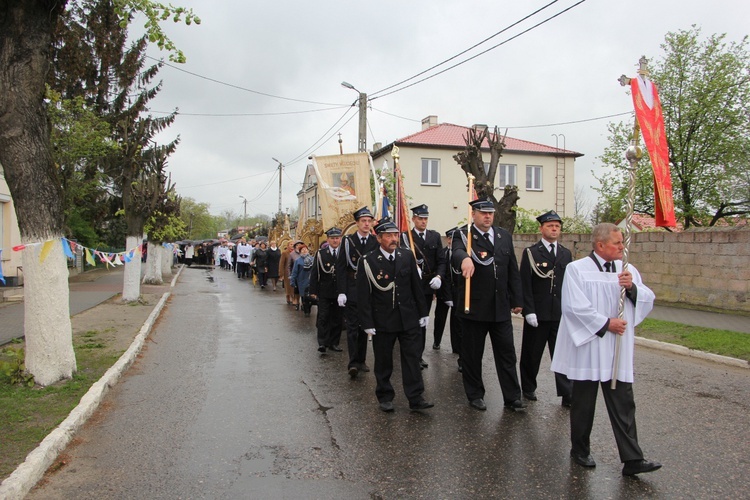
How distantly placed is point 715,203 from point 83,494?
2247cm

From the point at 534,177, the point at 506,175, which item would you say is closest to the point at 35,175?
the point at 506,175

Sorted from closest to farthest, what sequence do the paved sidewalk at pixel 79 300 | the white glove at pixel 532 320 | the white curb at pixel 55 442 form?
1. the white curb at pixel 55 442
2. the white glove at pixel 532 320
3. the paved sidewalk at pixel 79 300

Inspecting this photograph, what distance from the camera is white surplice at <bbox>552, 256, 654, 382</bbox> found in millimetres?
4211

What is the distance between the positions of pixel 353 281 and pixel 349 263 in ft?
0.90

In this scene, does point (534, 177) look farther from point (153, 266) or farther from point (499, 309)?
point (499, 309)

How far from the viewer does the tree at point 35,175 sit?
6273mm

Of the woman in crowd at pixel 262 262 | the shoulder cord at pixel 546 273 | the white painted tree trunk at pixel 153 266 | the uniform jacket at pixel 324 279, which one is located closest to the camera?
the shoulder cord at pixel 546 273

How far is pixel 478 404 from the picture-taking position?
5750 millimetres

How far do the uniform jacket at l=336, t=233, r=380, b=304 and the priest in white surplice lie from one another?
3.82 meters

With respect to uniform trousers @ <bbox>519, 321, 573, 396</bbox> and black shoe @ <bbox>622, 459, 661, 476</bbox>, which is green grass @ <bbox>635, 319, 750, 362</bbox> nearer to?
uniform trousers @ <bbox>519, 321, 573, 396</bbox>

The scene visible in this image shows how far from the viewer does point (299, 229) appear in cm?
2000

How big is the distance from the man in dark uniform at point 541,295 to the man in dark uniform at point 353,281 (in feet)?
6.61

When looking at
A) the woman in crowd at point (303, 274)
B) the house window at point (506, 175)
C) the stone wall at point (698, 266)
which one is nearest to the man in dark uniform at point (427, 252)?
the woman in crowd at point (303, 274)

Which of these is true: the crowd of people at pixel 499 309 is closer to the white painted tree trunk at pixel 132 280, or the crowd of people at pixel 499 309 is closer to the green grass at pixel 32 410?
the green grass at pixel 32 410
